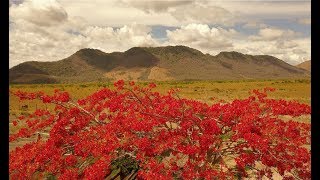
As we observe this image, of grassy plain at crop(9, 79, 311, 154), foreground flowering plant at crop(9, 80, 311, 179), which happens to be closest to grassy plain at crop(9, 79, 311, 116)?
grassy plain at crop(9, 79, 311, 154)

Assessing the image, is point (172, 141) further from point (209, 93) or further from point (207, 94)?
point (209, 93)

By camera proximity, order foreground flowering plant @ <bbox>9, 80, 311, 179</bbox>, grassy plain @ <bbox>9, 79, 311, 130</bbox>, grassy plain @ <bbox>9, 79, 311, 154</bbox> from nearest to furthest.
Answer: foreground flowering plant @ <bbox>9, 80, 311, 179</bbox>, grassy plain @ <bbox>9, 79, 311, 154</bbox>, grassy plain @ <bbox>9, 79, 311, 130</bbox>

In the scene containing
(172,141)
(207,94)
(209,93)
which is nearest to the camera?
(172,141)

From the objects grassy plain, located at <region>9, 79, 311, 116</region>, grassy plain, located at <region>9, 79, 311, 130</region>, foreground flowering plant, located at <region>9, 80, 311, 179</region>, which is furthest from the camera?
grassy plain, located at <region>9, 79, 311, 116</region>

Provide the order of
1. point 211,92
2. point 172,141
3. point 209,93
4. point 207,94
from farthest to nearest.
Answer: point 211,92, point 209,93, point 207,94, point 172,141

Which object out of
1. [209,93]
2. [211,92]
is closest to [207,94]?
[209,93]

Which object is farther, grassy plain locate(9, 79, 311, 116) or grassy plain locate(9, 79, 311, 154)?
grassy plain locate(9, 79, 311, 116)

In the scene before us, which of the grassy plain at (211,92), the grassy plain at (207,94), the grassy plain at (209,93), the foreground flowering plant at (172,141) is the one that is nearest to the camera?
the foreground flowering plant at (172,141)

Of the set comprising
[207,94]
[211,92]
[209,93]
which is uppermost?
[211,92]

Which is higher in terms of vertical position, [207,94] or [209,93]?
[209,93]

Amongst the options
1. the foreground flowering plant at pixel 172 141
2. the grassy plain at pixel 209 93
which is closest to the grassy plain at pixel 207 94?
the grassy plain at pixel 209 93

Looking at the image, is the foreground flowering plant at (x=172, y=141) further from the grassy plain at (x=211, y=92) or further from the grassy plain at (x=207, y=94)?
the grassy plain at (x=211, y=92)

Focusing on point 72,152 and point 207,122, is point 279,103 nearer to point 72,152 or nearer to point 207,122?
point 207,122

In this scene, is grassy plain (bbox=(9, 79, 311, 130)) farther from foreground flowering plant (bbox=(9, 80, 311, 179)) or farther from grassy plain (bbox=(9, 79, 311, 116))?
foreground flowering plant (bbox=(9, 80, 311, 179))
